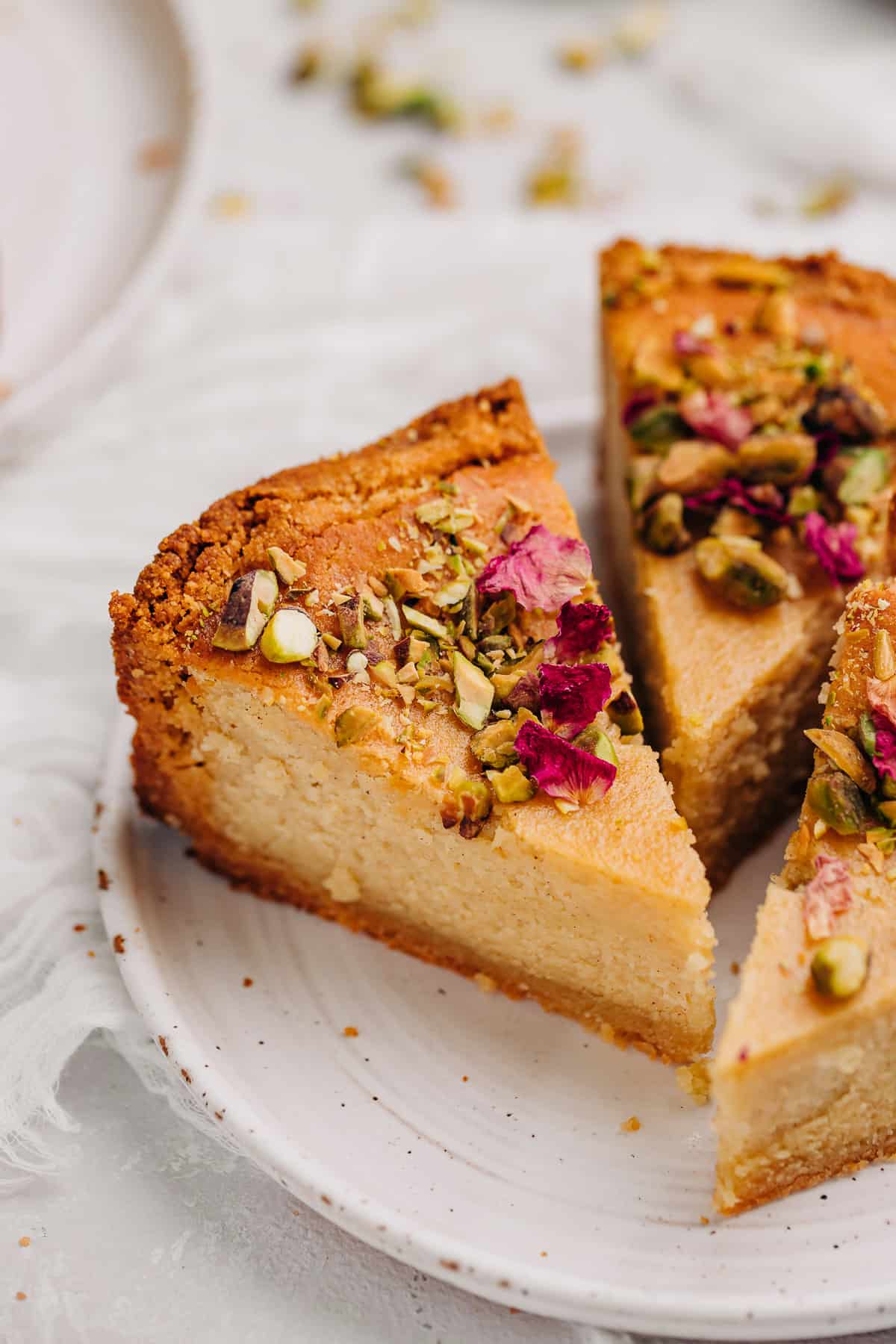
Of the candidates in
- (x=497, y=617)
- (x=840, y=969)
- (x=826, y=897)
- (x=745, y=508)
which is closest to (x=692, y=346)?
(x=745, y=508)

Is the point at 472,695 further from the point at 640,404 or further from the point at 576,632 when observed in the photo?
the point at 640,404

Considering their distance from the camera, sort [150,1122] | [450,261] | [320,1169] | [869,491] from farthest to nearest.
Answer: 1. [450,261]
2. [869,491]
3. [150,1122]
4. [320,1169]

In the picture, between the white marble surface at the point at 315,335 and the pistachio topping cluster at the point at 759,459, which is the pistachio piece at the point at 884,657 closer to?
the pistachio topping cluster at the point at 759,459

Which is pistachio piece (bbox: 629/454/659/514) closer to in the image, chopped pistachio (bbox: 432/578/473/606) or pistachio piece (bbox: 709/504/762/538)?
pistachio piece (bbox: 709/504/762/538)

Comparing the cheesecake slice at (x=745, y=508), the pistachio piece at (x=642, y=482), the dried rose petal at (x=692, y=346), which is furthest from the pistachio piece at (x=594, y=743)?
the dried rose petal at (x=692, y=346)

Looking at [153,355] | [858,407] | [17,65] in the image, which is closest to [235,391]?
[153,355]

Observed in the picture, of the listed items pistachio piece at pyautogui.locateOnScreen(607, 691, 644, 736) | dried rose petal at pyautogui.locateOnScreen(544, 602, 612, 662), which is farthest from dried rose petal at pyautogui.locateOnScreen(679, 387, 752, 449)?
pistachio piece at pyautogui.locateOnScreen(607, 691, 644, 736)

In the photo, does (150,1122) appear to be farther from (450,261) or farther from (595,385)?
(450,261)
